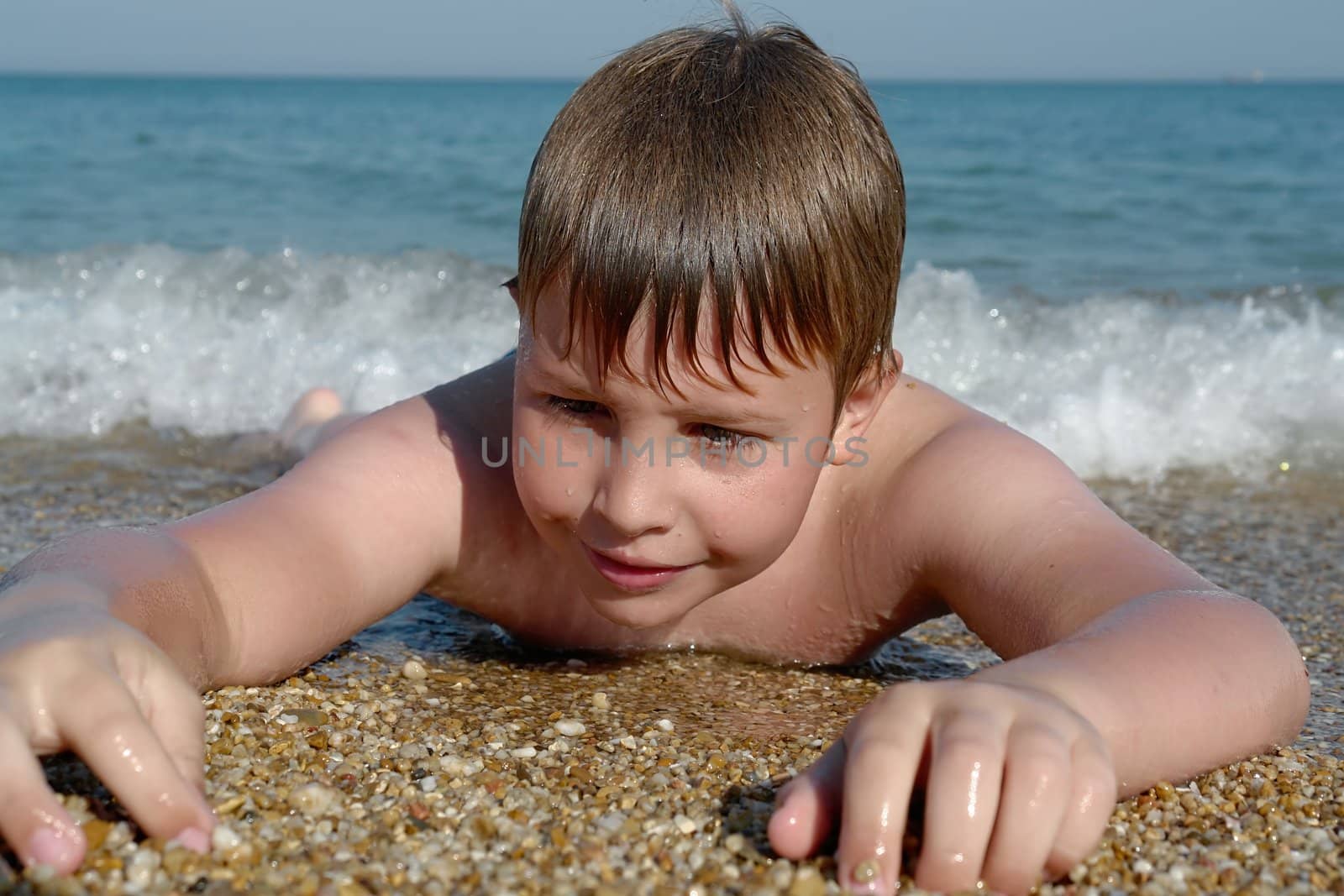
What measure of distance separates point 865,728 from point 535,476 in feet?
3.01

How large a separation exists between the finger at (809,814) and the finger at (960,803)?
134 mm

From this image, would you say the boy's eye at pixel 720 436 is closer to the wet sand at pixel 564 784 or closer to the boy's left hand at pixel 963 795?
the wet sand at pixel 564 784

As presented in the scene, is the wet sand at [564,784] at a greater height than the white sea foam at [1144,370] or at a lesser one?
greater

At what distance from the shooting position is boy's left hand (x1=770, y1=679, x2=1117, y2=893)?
160 centimetres

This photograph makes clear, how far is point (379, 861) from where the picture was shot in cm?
170

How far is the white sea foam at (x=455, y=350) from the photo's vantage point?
562cm

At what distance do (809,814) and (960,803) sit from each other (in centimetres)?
21

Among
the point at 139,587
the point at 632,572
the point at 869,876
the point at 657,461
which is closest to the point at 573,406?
the point at 657,461

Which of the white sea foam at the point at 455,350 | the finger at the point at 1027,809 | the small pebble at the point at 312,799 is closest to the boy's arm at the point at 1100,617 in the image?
the finger at the point at 1027,809

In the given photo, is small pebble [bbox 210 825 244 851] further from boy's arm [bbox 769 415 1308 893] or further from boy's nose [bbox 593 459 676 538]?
boy's nose [bbox 593 459 676 538]

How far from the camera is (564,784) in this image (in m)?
2.06

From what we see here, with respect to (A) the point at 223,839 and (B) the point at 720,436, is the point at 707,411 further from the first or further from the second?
(A) the point at 223,839

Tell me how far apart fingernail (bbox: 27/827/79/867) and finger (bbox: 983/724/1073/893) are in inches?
45.3

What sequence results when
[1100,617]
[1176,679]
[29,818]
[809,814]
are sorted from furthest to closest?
1. [1100,617]
2. [1176,679]
3. [809,814]
4. [29,818]
